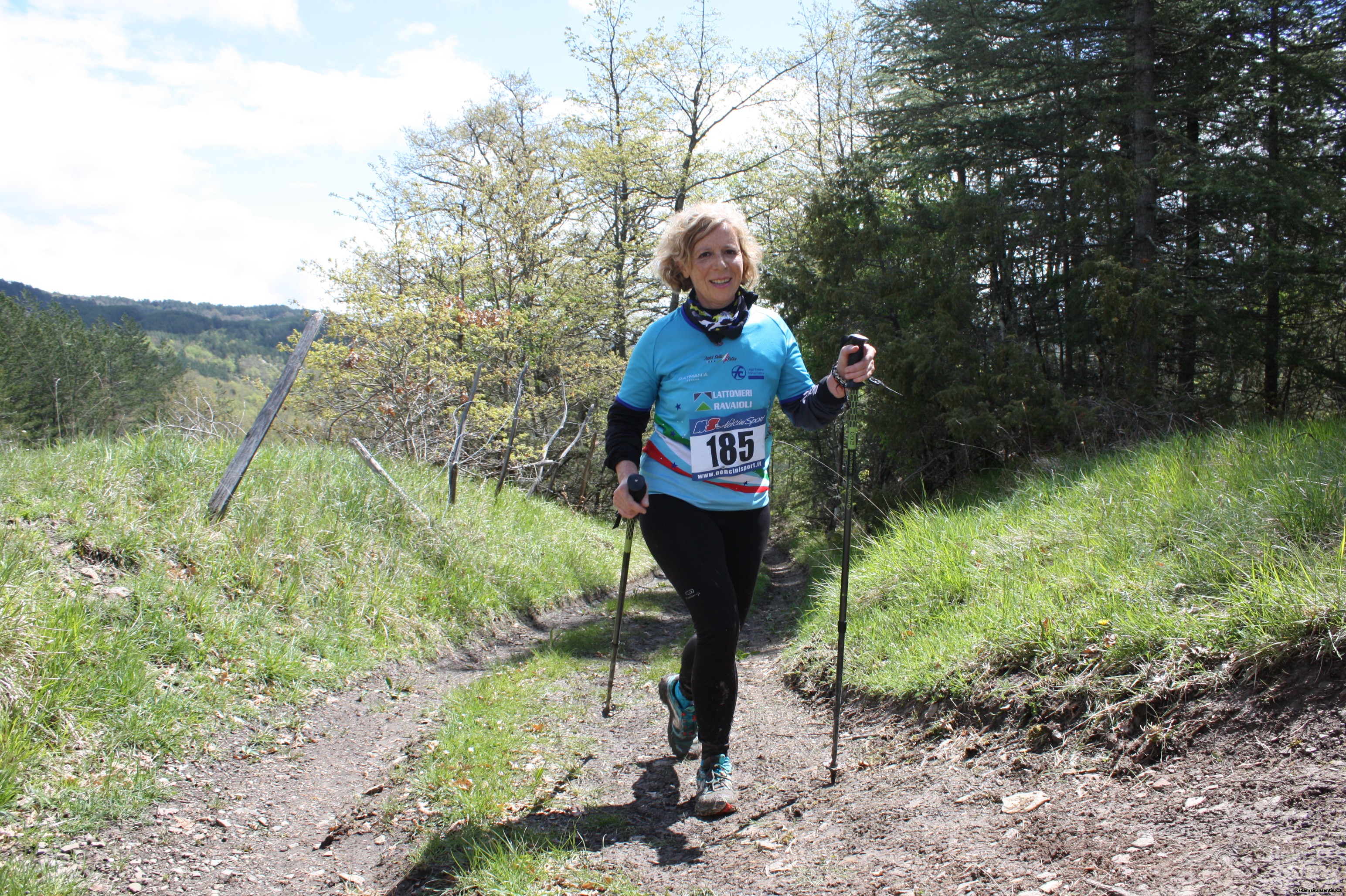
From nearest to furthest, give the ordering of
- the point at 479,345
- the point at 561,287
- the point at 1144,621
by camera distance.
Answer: the point at 1144,621 < the point at 479,345 < the point at 561,287

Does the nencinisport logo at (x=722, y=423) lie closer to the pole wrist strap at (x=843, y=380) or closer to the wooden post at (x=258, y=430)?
the pole wrist strap at (x=843, y=380)

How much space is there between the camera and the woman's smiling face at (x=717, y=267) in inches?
129

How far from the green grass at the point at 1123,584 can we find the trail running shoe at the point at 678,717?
123 cm

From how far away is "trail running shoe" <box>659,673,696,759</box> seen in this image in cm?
363

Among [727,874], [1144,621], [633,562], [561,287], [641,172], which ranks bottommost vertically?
[633,562]

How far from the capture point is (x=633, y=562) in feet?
43.5

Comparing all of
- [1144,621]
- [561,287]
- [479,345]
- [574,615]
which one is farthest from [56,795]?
[561,287]

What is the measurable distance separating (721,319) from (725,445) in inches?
21.8

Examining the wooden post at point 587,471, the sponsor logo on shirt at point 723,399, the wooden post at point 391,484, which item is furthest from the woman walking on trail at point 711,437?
the wooden post at point 587,471

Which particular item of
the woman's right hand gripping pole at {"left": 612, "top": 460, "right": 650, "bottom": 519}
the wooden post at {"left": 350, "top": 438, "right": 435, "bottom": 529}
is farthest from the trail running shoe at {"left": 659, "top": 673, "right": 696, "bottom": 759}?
the wooden post at {"left": 350, "top": 438, "right": 435, "bottom": 529}

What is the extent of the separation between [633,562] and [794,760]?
960 cm

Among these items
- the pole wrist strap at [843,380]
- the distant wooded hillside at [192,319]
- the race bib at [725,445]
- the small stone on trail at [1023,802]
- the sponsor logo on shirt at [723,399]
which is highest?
the distant wooded hillside at [192,319]

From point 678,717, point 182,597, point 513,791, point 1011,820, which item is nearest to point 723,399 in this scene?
point 678,717

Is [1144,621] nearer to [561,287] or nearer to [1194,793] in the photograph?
[1194,793]
